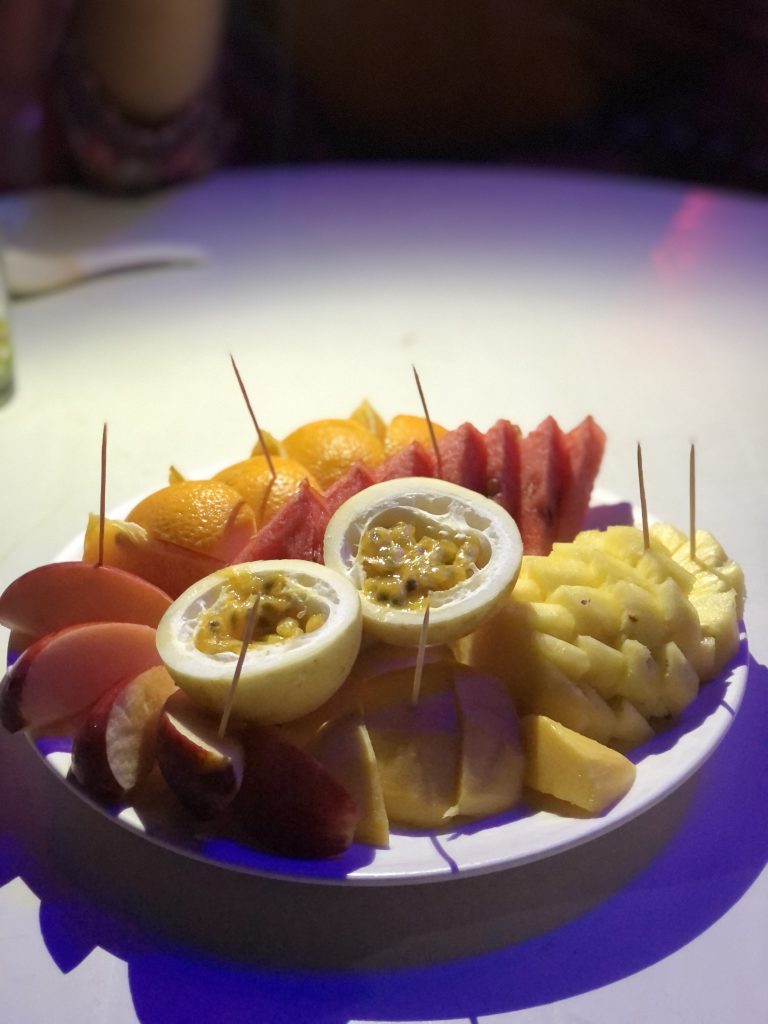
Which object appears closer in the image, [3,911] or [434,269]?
[3,911]

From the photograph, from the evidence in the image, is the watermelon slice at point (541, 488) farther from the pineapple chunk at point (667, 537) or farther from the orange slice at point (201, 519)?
the orange slice at point (201, 519)

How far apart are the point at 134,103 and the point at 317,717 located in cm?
227

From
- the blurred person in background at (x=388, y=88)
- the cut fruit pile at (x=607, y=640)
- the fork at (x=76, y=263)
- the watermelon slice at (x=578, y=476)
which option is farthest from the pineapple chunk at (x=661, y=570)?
the blurred person in background at (x=388, y=88)

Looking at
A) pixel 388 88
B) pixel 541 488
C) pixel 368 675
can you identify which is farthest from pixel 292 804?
pixel 388 88

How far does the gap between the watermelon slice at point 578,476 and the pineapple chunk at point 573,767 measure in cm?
44

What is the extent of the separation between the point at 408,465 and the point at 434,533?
18 cm

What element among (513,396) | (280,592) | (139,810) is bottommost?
(513,396)

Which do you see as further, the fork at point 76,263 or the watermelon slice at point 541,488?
the fork at point 76,263

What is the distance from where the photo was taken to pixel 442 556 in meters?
1.19

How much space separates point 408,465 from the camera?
1.39 meters

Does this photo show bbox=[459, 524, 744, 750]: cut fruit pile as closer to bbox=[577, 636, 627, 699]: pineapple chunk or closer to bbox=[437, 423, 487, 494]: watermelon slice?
bbox=[577, 636, 627, 699]: pineapple chunk

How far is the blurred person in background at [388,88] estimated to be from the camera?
2.85 m

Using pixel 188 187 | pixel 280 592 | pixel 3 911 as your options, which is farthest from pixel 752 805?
pixel 188 187

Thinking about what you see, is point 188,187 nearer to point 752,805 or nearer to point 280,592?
point 280,592
